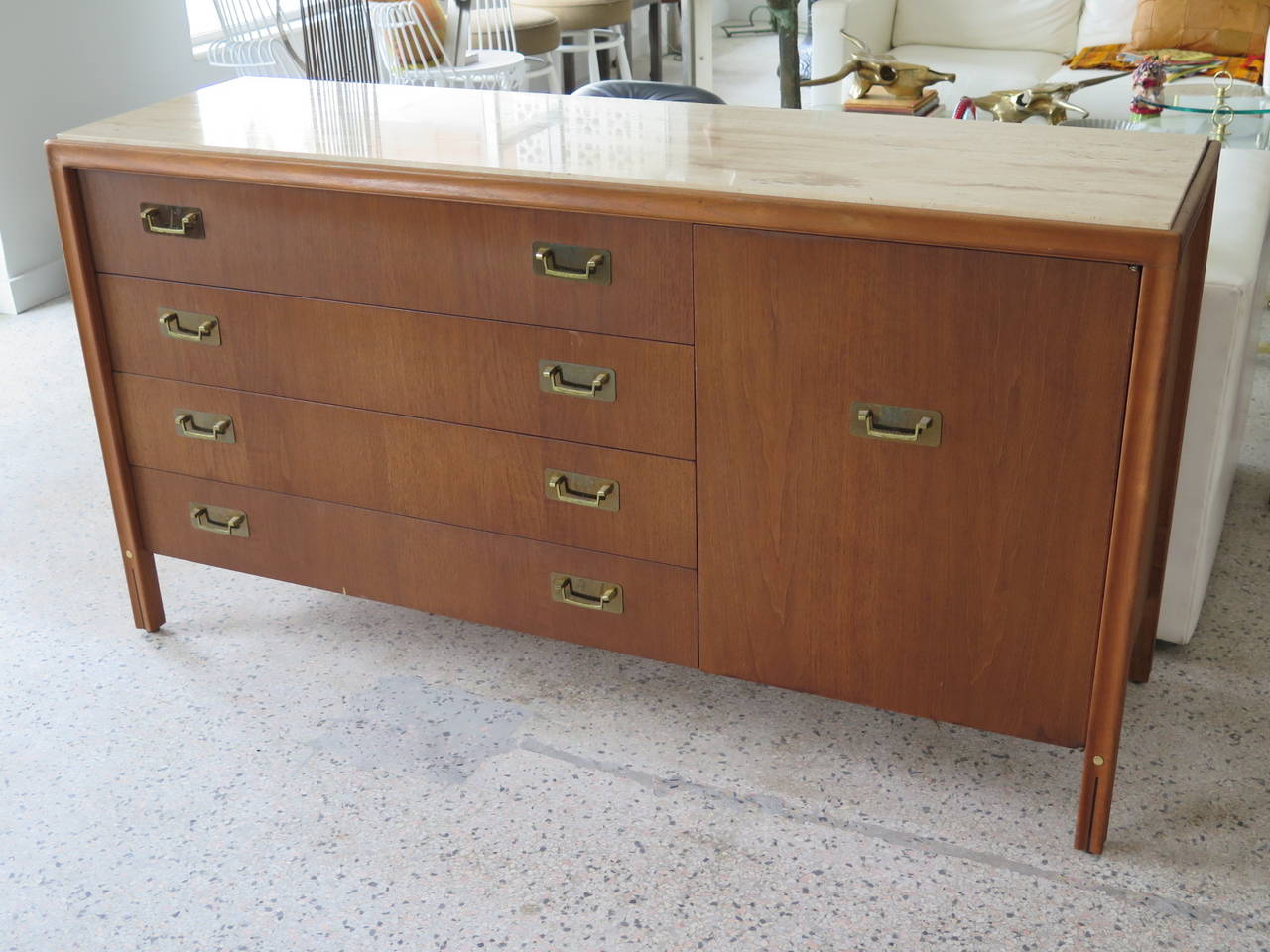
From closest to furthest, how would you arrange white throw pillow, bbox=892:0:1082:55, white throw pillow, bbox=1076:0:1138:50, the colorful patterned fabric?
the colorful patterned fabric → white throw pillow, bbox=1076:0:1138:50 → white throw pillow, bbox=892:0:1082:55

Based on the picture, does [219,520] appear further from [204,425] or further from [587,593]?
[587,593]

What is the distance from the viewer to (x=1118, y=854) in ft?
5.74

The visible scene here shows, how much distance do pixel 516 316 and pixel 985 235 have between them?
645mm

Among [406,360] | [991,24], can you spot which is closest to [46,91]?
[406,360]

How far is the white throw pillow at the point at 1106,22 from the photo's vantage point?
4508mm

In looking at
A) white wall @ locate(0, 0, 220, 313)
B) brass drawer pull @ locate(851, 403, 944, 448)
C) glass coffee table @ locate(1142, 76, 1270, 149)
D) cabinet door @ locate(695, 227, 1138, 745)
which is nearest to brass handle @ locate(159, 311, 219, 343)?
cabinet door @ locate(695, 227, 1138, 745)

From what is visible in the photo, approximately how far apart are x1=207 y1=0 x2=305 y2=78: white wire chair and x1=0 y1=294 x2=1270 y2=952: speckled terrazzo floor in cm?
255

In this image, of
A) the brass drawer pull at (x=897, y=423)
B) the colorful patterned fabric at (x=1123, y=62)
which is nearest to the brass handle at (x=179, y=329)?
the brass drawer pull at (x=897, y=423)

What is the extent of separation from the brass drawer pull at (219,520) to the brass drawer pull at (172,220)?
1.51 feet

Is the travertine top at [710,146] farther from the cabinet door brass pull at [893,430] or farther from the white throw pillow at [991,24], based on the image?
the white throw pillow at [991,24]

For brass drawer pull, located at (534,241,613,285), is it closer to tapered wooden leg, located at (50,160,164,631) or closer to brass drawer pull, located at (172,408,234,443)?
brass drawer pull, located at (172,408,234,443)

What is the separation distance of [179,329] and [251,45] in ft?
8.78

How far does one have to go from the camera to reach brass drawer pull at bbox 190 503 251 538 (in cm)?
216

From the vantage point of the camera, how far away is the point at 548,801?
1884mm
